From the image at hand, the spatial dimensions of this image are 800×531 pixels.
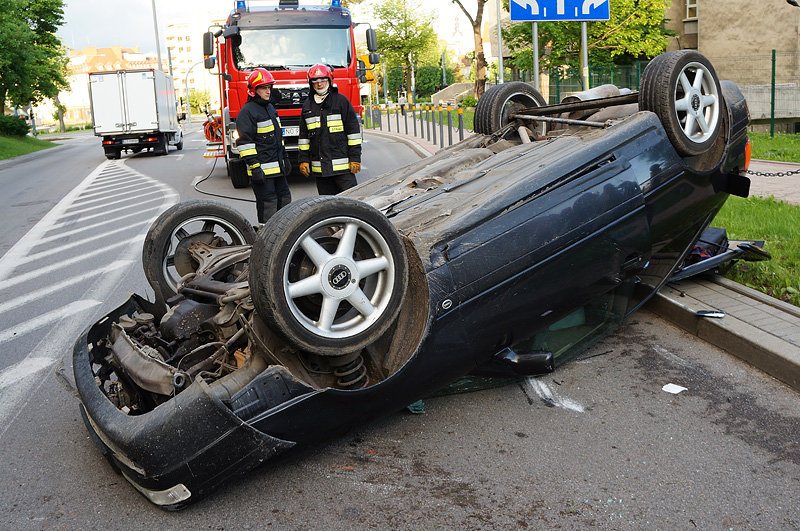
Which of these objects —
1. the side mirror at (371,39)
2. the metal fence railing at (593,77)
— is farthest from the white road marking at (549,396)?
the metal fence railing at (593,77)

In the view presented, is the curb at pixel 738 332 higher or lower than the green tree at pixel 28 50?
lower

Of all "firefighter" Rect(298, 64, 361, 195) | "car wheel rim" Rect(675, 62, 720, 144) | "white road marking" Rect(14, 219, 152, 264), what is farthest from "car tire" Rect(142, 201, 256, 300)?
"white road marking" Rect(14, 219, 152, 264)

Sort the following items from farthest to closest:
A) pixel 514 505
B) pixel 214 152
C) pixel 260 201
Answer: pixel 214 152 < pixel 260 201 < pixel 514 505

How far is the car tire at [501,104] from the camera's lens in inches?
207

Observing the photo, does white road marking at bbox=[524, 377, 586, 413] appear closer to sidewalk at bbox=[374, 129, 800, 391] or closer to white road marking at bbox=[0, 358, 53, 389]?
sidewalk at bbox=[374, 129, 800, 391]

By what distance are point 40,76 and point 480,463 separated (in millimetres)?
39174

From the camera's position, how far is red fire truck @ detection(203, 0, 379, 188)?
12883mm

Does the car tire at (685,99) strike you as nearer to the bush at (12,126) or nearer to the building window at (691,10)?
the building window at (691,10)

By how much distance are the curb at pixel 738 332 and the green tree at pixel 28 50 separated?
107ft

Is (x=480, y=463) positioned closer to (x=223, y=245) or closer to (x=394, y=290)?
(x=394, y=290)

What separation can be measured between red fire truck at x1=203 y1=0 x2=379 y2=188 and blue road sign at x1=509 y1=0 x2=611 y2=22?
11.1ft

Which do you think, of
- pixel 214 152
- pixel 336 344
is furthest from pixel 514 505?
pixel 214 152

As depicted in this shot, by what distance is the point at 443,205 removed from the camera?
371 cm

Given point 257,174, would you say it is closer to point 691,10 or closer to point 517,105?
point 517,105
